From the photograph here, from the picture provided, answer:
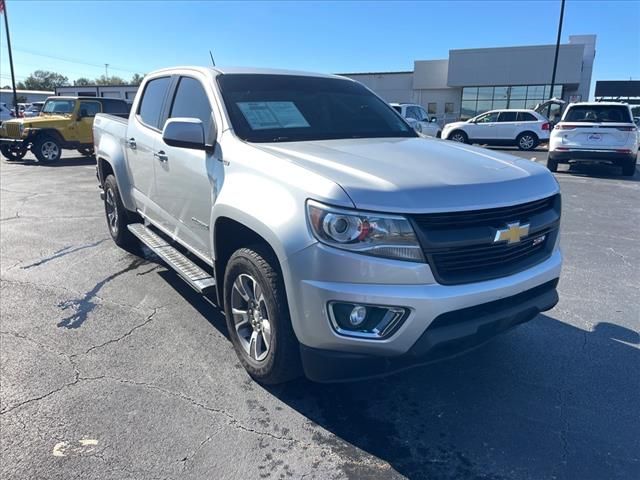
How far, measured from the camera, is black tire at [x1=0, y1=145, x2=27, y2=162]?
15805 mm

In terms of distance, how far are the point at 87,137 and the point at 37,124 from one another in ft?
4.62

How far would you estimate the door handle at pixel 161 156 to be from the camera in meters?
4.10

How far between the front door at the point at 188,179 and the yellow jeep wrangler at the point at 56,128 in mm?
12295

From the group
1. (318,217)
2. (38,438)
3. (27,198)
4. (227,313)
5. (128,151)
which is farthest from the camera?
(27,198)

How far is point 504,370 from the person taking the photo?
3.36 meters

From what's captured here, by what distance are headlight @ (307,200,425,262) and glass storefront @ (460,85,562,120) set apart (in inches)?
1457

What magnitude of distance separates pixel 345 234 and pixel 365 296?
0.31m

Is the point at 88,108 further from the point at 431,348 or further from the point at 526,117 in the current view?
the point at 526,117

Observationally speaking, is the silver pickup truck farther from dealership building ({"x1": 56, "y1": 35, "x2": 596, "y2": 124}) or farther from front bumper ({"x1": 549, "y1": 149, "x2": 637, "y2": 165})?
dealership building ({"x1": 56, "y1": 35, "x2": 596, "y2": 124})

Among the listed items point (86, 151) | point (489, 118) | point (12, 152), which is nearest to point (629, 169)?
point (489, 118)

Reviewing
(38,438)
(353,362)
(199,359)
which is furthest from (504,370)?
(38,438)

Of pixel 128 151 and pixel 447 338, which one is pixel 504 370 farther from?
pixel 128 151

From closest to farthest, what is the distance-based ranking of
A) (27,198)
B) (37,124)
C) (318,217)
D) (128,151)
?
(318,217) → (128,151) → (27,198) → (37,124)

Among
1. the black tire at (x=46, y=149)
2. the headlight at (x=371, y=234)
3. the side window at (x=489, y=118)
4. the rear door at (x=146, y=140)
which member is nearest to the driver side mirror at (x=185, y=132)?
the rear door at (x=146, y=140)
